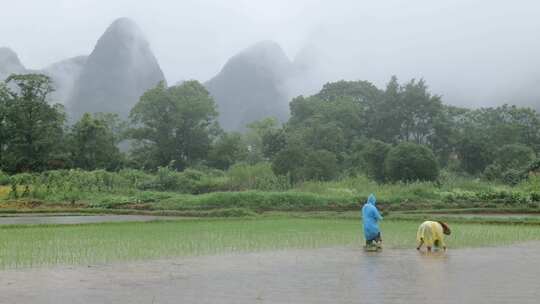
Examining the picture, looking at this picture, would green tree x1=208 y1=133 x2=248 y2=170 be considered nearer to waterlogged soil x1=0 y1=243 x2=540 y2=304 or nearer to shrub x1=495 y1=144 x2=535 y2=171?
shrub x1=495 y1=144 x2=535 y2=171

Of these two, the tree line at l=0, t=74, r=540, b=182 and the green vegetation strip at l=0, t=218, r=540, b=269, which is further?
the tree line at l=0, t=74, r=540, b=182

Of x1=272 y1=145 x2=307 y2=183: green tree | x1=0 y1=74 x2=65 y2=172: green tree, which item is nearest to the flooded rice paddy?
x1=272 y1=145 x2=307 y2=183: green tree

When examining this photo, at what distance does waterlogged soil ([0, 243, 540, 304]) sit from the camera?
285 inches

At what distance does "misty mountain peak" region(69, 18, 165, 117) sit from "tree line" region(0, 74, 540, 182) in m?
32.5

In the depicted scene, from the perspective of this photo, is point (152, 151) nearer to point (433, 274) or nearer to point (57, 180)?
→ point (57, 180)

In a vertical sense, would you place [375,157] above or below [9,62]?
below

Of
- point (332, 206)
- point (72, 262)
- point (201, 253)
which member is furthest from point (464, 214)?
point (72, 262)

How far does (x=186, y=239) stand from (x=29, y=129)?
3856 centimetres

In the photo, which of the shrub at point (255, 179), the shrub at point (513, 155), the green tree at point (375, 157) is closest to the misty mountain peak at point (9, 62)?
the shrub at point (255, 179)

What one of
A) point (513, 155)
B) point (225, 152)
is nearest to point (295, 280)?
point (513, 155)

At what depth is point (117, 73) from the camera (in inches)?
3799

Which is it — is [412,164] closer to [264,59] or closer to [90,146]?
[90,146]

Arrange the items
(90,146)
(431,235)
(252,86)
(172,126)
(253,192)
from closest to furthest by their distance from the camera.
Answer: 1. (431,235)
2. (253,192)
3. (90,146)
4. (172,126)
5. (252,86)

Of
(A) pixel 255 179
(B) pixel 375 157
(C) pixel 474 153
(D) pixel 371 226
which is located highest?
(C) pixel 474 153
